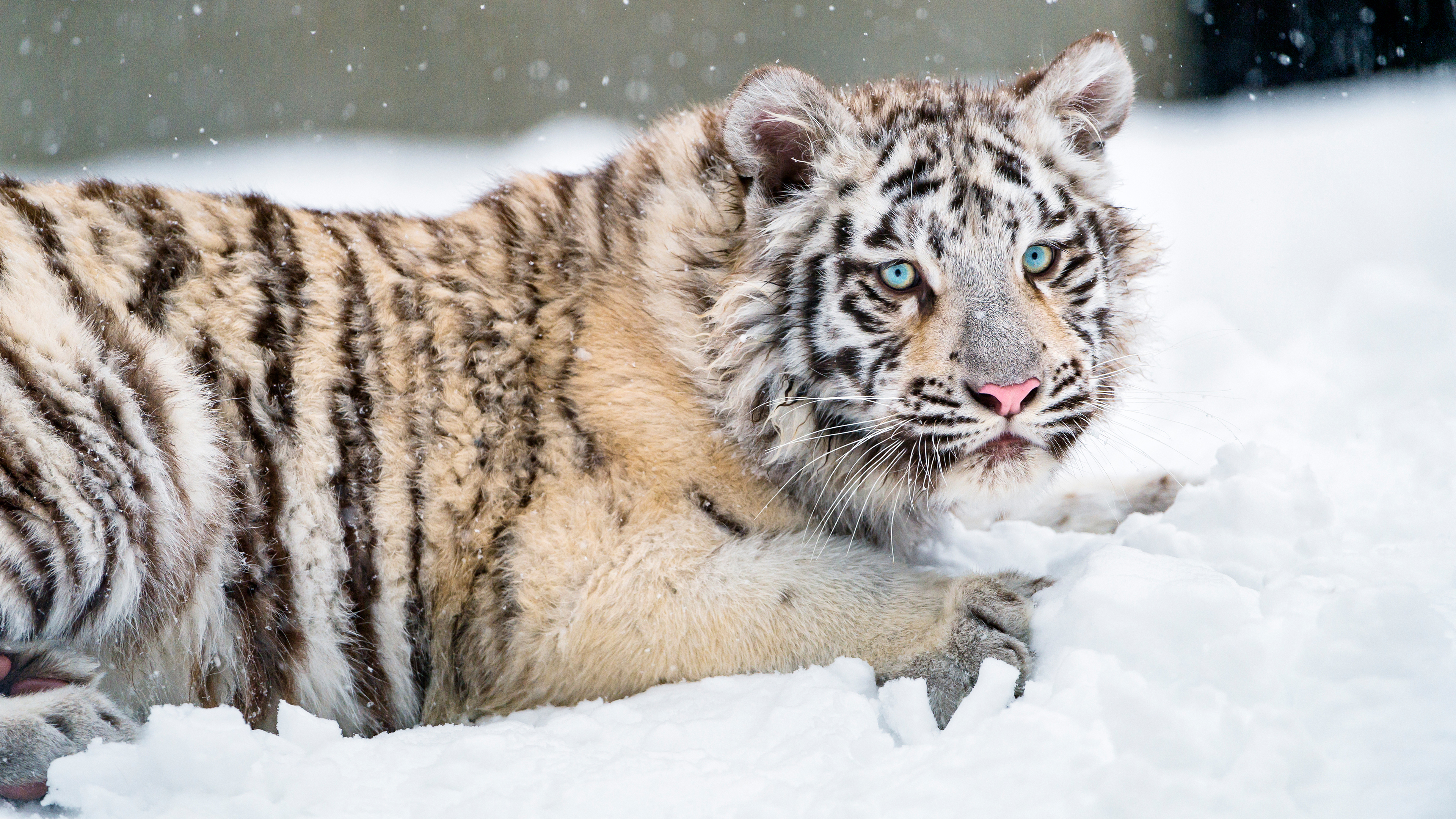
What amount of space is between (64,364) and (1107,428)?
6.24 feet

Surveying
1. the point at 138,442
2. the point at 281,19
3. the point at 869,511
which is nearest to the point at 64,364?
the point at 138,442

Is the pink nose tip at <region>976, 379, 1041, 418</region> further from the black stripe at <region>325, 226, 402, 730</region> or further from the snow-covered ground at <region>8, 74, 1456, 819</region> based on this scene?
the black stripe at <region>325, 226, 402, 730</region>

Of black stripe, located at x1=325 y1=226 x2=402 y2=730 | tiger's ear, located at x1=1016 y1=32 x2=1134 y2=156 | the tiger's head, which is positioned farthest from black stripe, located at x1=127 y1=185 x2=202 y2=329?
tiger's ear, located at x1=1016 y1=32 x2=1134 y2=156

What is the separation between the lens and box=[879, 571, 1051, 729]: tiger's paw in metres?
1.60

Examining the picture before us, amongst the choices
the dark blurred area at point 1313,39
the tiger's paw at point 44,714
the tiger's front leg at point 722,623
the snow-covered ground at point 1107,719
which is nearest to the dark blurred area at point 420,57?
the dark blurred area at point 1313,39

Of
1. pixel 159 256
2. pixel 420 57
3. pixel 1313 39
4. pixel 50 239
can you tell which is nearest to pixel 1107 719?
pixel 159 256

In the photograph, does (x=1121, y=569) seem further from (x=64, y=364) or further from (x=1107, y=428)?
(x=64, y=364)

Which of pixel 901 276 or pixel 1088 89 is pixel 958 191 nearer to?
pixel 901 276

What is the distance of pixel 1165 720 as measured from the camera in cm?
127

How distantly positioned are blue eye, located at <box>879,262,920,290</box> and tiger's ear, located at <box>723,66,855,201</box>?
0.86 ft

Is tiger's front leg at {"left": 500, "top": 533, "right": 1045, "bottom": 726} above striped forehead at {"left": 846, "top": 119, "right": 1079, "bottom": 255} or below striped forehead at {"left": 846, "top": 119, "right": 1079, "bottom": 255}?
below

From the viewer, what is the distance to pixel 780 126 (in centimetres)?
195

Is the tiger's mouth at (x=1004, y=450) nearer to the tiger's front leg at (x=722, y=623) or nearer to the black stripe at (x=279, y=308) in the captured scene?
the tiger's front leg at (x=722, y=623)

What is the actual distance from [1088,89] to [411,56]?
634 centimetres
